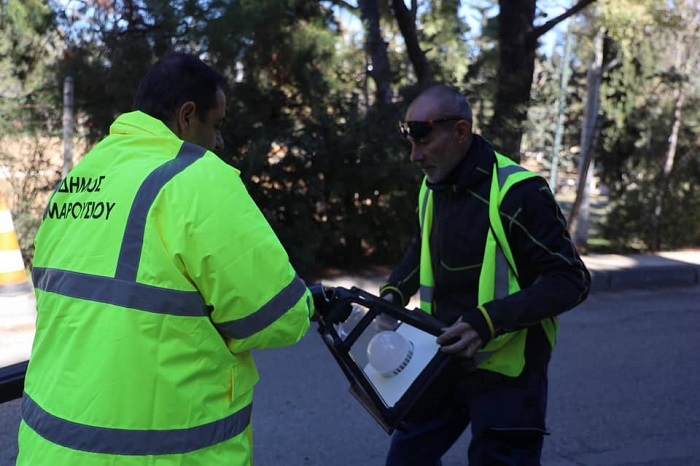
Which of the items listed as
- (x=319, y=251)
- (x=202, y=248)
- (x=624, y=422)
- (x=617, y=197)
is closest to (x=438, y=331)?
(x=202, y=248)

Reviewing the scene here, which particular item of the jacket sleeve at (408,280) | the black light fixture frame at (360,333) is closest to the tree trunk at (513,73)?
the jacket sleeve at (408,280)

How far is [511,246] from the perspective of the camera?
239cm

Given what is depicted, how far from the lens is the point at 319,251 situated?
28.1 ft

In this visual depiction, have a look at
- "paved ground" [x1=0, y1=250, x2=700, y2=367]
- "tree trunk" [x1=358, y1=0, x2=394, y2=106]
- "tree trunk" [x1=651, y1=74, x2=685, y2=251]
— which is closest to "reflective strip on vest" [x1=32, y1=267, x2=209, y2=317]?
"paved ground" [x1=0, y1=250, x2=700, y2=367]

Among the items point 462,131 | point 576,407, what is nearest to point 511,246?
point 462,131

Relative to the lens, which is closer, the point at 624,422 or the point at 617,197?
the point at 624,422

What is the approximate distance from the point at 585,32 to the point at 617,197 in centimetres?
280

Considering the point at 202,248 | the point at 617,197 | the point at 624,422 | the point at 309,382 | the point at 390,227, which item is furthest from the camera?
the point at 617,197

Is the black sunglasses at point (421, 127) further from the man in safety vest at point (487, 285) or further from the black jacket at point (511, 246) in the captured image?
the black jacket at point (511, 246)

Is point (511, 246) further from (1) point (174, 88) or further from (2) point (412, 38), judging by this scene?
(2) point (412, 38)

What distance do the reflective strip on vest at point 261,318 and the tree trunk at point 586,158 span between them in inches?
398

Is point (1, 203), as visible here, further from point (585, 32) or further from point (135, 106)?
point (585, 32)

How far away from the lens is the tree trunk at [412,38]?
29.5 ft

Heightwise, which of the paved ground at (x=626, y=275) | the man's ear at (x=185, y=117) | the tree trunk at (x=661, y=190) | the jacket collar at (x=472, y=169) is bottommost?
the paved ground at (x=626, y=275)
